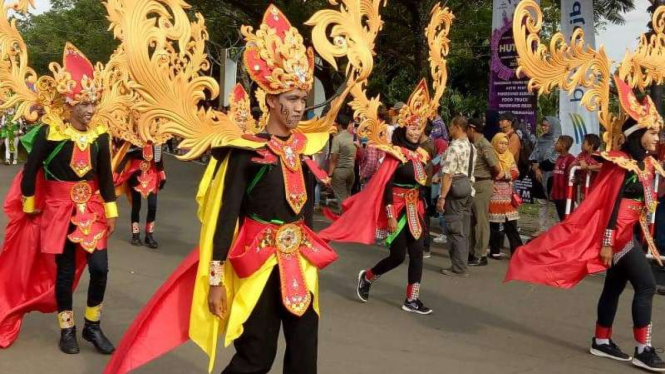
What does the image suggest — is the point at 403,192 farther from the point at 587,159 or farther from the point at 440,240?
the point at 440,240

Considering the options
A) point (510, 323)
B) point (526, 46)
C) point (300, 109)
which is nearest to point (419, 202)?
point (510, 323)

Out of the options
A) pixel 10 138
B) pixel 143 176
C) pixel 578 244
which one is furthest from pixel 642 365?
pixel 10 138

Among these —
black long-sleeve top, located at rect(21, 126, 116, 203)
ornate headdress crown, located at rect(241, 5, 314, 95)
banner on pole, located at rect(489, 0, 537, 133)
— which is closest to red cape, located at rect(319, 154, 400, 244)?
black long-sleeve top, located at rect(21, 126, 116, 203)

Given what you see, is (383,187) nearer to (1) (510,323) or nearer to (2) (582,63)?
(1) (510,323)

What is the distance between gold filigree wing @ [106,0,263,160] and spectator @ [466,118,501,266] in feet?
18.6

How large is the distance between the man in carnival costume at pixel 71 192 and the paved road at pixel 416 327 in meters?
0.29

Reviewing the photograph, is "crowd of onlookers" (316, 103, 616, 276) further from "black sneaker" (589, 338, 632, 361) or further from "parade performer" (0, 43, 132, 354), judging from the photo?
"parade performer" (0, 43, 132, 354)

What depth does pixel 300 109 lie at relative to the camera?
353cm

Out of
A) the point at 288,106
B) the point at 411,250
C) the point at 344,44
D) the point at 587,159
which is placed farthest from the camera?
the point at 587,159

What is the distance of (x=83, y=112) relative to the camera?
5.25m

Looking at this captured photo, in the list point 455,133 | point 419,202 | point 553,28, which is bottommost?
point 419,202

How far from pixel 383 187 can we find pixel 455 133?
1736 mm

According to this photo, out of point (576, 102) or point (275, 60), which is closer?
point (275, 60)

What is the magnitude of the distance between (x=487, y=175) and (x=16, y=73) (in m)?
5.48
